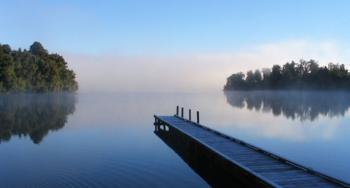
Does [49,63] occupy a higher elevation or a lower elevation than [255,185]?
higher

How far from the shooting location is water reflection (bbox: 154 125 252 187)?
14480mm

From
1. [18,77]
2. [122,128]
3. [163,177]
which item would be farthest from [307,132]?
[18,77]

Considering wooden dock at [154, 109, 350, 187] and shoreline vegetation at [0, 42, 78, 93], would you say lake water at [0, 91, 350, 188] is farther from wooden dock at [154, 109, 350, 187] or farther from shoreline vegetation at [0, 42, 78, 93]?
shoreline vegetation at [0, 42, 78, 93]

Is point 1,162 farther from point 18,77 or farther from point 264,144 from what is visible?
point 18,77

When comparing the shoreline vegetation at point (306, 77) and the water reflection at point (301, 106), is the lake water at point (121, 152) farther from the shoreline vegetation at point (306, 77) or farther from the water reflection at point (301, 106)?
the shoreline vegetation at point (306, 77)

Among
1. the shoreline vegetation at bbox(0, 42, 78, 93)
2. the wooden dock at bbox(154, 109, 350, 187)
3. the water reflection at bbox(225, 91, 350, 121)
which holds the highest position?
the shoreline vegetation at bbox(0, 42, 78, 93)

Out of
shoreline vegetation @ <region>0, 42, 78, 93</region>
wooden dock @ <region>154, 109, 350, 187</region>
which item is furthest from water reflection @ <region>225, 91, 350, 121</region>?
shoreline vegetation @ <region>0, 42, 78, 93</region>

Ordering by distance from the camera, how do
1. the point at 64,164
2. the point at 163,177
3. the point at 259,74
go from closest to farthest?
the point at 163,177 < the point at 64,164 < the point at 259,74

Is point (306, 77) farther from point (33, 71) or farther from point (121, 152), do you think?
point (121, 152)

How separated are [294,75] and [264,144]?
378ft

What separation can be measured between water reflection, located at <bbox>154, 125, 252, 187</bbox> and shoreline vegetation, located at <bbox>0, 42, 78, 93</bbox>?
6883 centimetres

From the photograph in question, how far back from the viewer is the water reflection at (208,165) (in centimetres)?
1448

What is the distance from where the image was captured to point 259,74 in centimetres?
16738

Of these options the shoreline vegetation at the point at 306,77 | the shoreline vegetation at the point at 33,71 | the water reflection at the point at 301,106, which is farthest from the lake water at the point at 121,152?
the shoreline vegetation at the point at 306,77
